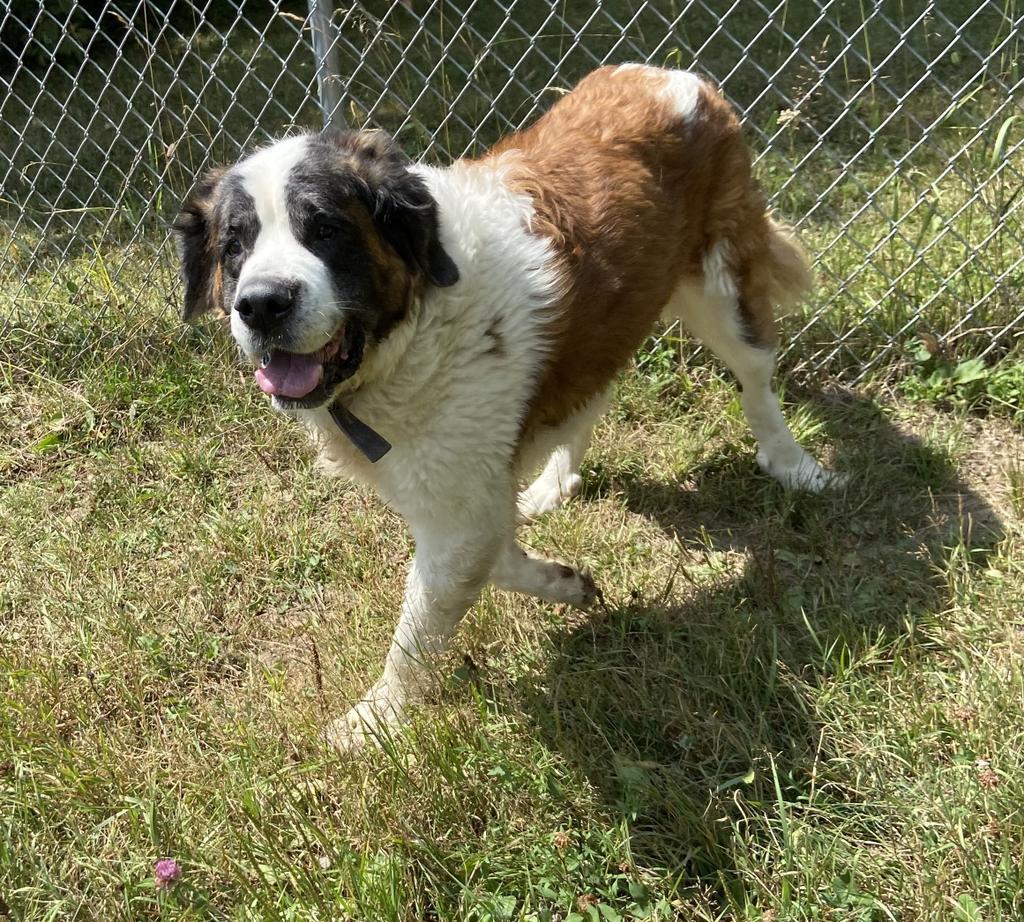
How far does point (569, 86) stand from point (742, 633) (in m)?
3.97

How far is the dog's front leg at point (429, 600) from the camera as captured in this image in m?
2.60

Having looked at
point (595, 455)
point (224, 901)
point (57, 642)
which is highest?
point (595, 455)

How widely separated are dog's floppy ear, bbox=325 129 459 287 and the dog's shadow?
1164 mm

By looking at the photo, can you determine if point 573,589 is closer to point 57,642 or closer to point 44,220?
point 57,642

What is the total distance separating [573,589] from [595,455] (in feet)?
2.79

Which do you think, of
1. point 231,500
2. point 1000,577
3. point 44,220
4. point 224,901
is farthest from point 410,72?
point 224,901

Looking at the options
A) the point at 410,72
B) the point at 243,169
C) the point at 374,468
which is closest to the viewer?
the point at 243,169

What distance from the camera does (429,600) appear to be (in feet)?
8.65

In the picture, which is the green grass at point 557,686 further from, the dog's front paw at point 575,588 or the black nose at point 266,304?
the black nose at point 266,304

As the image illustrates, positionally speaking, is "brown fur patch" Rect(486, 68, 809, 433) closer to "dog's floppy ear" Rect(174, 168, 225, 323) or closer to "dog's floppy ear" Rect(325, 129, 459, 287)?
"dog's floppy ear" Rect(325, 129, 459, 287)

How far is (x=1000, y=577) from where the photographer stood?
2.82 metres

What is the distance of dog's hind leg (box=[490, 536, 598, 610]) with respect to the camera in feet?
9.49

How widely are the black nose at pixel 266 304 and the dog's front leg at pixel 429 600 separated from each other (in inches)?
27.2

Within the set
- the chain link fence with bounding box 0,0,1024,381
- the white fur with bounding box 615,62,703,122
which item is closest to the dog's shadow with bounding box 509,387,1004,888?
the chain link fence with bounding box 0,0,1024,381
